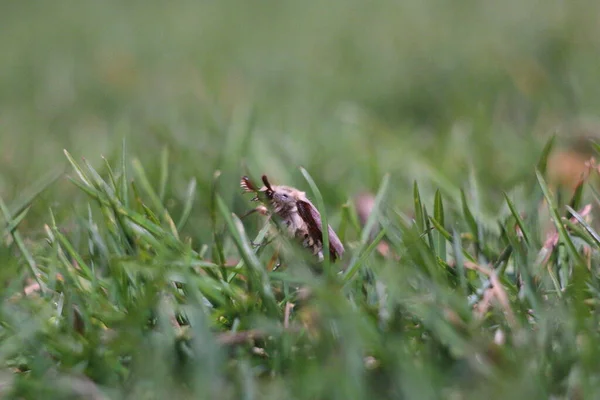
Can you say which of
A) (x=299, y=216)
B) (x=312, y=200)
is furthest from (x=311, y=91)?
(x=299, y=216)

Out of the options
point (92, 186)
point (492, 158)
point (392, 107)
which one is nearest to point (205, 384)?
point (92, 186)

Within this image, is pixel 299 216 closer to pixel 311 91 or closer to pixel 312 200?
pixel 312 200

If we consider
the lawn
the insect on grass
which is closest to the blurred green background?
the lawn

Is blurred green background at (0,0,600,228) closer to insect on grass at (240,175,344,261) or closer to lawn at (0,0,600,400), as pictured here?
lawn at (0,0,600,400)

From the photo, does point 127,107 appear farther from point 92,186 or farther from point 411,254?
point 411,254

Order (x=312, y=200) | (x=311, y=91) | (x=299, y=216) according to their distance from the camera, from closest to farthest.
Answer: (x=299, y=216), (x=312, y=200), (x=311, y=91)

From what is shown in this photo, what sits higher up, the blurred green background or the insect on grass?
the insect on grass
